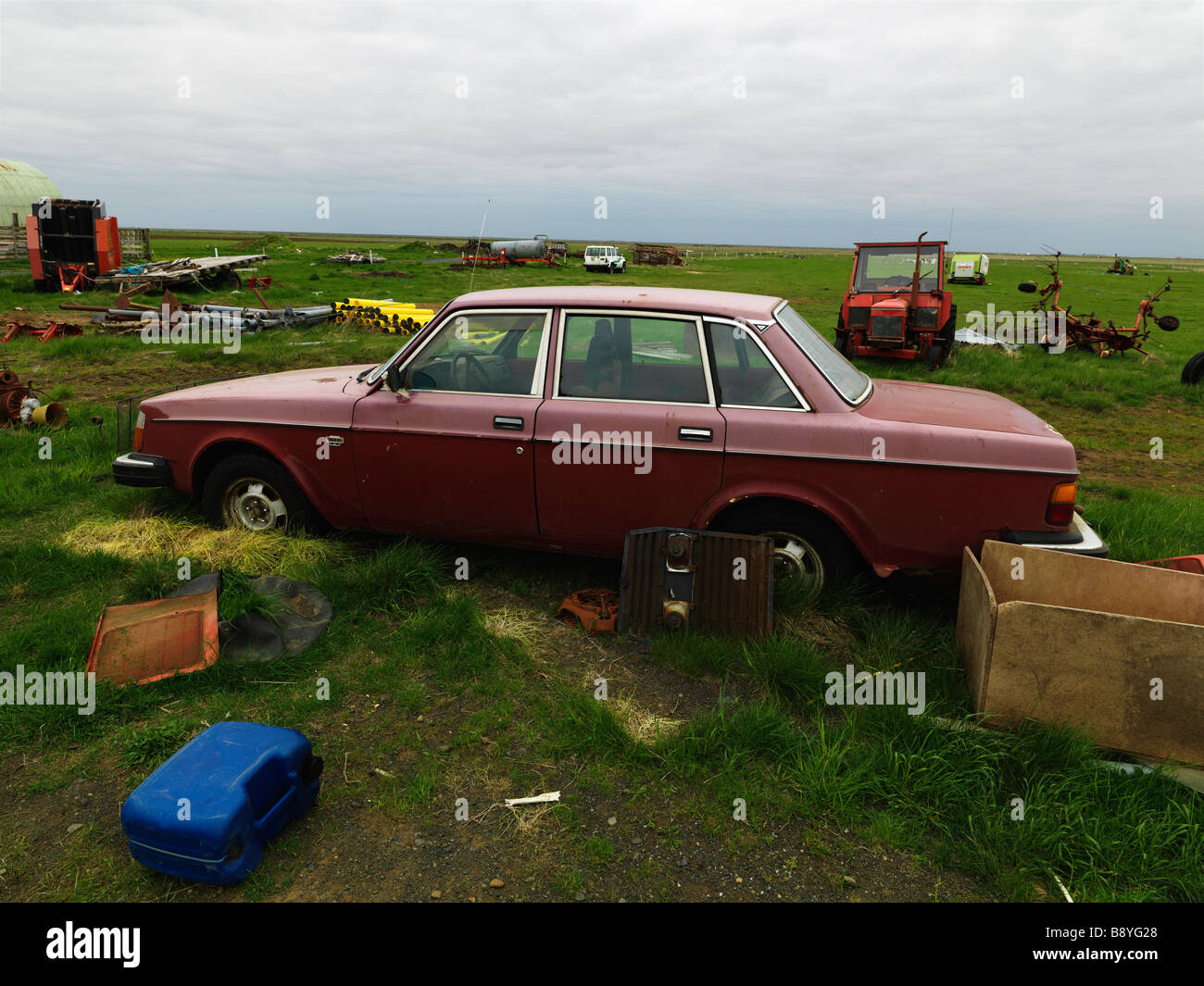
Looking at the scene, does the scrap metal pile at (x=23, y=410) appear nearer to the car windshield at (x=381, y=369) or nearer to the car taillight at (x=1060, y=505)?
the car windshield at (x=381, y=369)

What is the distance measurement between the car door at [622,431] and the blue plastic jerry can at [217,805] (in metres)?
1.96

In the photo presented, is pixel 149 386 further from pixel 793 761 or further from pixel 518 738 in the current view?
pixel 793 761

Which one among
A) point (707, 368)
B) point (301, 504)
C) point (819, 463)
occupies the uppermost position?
point (707, 368)

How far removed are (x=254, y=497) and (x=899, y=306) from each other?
433 inches

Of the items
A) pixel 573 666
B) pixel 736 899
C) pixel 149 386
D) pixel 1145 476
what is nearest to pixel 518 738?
pixel 573 666

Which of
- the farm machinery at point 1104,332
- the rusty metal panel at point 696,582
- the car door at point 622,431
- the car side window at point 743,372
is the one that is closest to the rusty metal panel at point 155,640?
the car door at point 622,431

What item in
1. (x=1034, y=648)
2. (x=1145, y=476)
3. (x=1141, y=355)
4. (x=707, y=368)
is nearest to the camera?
(x=1034, y=648)

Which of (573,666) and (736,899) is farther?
(573,666)

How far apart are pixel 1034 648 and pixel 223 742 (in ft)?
10.3

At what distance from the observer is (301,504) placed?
4.73 metres

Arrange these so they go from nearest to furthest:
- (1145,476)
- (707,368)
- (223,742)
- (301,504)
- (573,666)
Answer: (223,742)
(573,666)
(707,368)
(301,504)
(1145,476)

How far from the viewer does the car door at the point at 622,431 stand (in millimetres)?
4012

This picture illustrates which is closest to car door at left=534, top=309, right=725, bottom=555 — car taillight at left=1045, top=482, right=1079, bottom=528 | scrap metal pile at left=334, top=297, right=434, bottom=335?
car taillight at left=1045, top=482, right=1079, bottom=528

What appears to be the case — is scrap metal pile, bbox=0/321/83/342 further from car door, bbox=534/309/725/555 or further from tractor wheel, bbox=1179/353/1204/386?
tractor wheel, bbox=1179/353/1204/386
